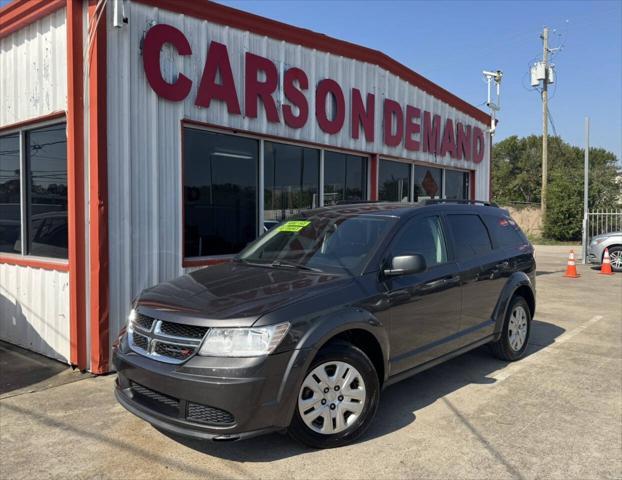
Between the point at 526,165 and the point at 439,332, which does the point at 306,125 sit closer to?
the point at 439,332

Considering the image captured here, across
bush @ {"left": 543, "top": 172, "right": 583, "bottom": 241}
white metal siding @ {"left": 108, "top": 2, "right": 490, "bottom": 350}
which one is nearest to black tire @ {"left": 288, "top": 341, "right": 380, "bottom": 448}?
white metal siding @ {"left": 108, "top": 2, "right": 490, "bottom": 350}

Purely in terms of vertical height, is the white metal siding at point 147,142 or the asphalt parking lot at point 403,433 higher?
the white metal siding at point 147,142

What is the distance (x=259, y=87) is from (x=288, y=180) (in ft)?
4.87

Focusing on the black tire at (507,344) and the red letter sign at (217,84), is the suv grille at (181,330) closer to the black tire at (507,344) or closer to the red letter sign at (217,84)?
the red letter sign at (217,84)

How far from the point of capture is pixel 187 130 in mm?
6344

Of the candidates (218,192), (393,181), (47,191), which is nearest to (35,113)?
(47,191)

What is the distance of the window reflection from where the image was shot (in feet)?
19.3

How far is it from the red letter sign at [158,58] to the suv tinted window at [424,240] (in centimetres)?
326

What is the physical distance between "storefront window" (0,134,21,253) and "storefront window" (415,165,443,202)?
7404mm

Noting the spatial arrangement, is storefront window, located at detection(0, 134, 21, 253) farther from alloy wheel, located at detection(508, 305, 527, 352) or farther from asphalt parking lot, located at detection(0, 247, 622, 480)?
alloy wheel, located at detection(508, 305, 527, 352)

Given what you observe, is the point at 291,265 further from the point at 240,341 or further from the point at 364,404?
the point at 364,404

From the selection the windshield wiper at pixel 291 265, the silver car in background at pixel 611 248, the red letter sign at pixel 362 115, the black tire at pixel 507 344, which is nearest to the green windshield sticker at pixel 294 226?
the windshield wiper at pixel 291 265

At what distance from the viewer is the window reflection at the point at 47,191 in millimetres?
5871

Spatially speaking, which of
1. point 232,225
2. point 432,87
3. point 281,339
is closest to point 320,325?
point 281,339
